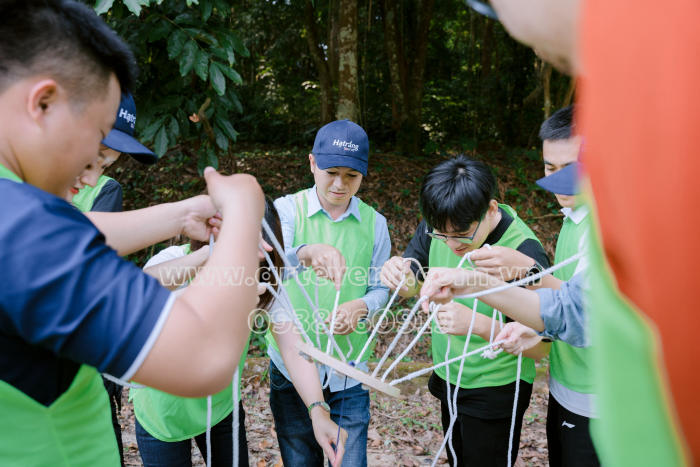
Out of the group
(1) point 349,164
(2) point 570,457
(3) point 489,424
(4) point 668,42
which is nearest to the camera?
(4) point 668,42

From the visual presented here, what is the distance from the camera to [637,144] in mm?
408

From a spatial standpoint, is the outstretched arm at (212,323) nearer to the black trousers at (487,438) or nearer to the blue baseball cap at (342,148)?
the blue baseball cap at (342,148)

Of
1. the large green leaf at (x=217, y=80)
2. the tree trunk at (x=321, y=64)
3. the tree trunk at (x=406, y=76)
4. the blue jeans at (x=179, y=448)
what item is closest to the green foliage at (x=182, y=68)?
the large green leaf at (x=217, y=80)

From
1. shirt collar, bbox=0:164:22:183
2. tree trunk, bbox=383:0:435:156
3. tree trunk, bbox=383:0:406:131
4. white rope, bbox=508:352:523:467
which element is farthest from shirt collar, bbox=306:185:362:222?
tree trunk, bbox=383:0:406:131

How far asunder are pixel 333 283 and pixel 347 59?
4217 mm

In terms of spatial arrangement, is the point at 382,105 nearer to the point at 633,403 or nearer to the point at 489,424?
the point at 489,424

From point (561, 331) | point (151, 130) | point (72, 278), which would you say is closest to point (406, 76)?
point (151, 130)

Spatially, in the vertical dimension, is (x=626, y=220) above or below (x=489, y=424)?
above

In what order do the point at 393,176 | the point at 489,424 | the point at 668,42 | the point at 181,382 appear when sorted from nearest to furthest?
the point at 668,42
the point at 181,382
the point at 489,424
the point at 393,176

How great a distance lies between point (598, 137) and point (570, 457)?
2.05 m

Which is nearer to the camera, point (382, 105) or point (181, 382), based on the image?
point (181, 382)

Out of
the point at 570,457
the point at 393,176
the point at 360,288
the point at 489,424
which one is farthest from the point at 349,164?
the point at 393,176

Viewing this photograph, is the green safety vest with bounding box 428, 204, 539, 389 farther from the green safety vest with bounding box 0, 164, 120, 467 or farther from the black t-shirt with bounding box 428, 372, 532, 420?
the green safety vest with bounding box 0, 164, 120, 467

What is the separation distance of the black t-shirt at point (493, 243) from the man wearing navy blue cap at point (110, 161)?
1.42 metres
